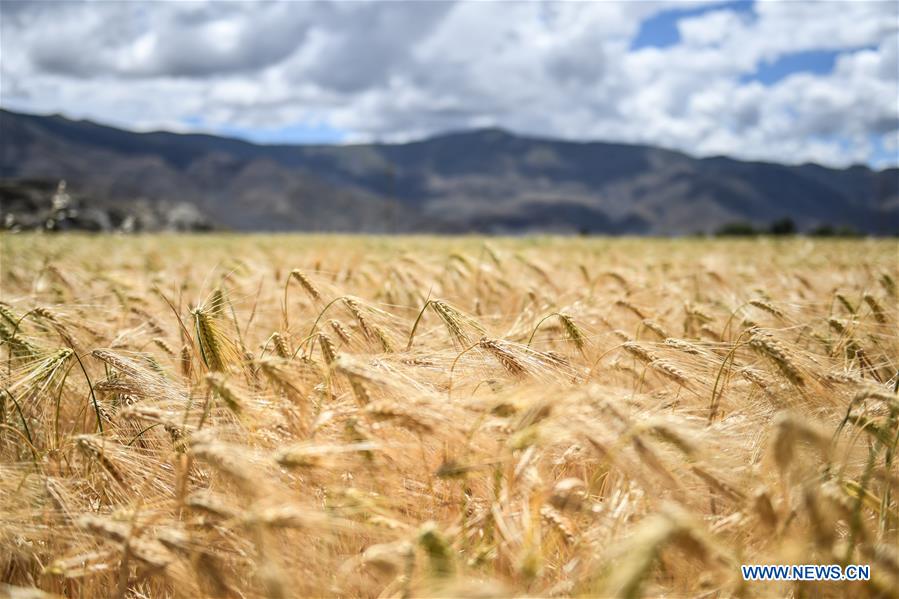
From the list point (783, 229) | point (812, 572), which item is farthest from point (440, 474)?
point (783, 229)

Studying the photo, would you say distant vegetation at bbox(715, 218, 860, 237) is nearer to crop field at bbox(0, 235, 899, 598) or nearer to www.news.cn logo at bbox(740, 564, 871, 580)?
crop field at bbox(0, 235, 899, 598)

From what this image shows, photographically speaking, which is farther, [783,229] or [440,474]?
[783,229]

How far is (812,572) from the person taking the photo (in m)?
1.27

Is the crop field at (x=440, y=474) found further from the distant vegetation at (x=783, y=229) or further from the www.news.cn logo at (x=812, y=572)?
the distant vegetation at (x=783, y=229)

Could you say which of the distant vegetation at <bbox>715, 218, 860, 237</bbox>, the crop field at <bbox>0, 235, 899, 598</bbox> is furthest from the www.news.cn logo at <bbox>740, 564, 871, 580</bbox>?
the distant vegetation at <bbox>715, 218, 860, 237</bbox>

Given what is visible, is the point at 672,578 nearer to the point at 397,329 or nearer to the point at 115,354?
the point at 397,329

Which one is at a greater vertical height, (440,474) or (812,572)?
(440,474)

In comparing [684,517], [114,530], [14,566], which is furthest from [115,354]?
[684,517]

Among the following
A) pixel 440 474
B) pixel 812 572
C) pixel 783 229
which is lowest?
pixel 812 572

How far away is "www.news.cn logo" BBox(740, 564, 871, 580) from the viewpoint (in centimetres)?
123

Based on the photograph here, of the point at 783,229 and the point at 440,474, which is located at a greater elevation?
the point at 783,229

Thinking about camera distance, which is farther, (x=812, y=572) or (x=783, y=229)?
(x=783, y=229)

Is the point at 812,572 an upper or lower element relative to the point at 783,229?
lower

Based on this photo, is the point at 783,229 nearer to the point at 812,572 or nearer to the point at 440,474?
the point at 812,572
